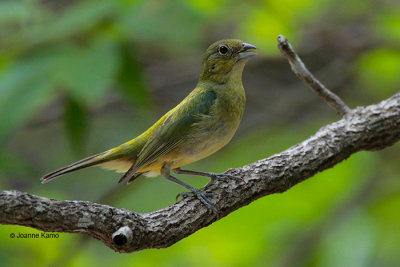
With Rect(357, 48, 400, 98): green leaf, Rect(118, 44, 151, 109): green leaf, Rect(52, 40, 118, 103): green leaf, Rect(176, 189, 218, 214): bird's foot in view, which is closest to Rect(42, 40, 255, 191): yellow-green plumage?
Rect(118, 44, 151, 109): green leaf

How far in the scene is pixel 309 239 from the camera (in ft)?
17.9

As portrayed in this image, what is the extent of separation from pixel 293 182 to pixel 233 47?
4.83 ft

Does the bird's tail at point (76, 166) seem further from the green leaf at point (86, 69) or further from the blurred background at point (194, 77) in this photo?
the green leaf at point (86, 69)

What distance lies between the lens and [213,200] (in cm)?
404

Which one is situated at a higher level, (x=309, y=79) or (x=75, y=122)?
(x=75, y=122)

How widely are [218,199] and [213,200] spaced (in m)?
0.06

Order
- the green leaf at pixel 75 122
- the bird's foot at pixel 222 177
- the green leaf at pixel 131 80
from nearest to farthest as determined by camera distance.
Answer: the bird's foot at pixel 222 177 < the green leaf at pixel 75 122 < the green leaf at pixel 131 80

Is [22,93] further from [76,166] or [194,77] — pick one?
[194,77]

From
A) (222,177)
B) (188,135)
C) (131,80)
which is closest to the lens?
(222,177)

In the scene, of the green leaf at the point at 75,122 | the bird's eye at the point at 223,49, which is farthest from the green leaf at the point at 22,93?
the bird's eye at the point at 223,49

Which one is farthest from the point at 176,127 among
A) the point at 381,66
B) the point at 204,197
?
the point at 381,66

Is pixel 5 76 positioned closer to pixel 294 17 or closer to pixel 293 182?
pixel 293 182

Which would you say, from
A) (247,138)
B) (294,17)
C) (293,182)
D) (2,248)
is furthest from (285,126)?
(2,248)

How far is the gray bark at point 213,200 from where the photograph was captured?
3.03 m
